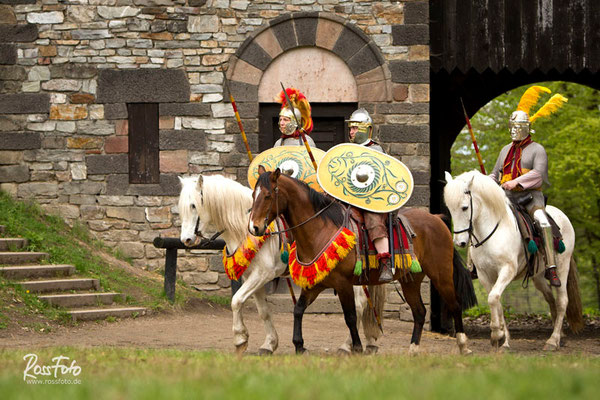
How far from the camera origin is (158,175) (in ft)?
45.3

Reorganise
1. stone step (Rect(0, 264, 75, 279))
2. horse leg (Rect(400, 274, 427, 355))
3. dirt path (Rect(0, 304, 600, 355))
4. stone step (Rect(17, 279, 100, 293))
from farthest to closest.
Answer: stone step (Rect(0, 264, 75, 279)), stone step (Rect(17, 279, 100, 293)), dirt path (Rect(0, 304, 600, 355)), horse leg (Rect(400, 274, 427, 355))

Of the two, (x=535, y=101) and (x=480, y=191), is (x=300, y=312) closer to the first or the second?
(x=480, y=191)

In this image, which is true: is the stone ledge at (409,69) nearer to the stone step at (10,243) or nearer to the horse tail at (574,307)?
the horse tail at (574,307)

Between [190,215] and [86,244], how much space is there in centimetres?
538

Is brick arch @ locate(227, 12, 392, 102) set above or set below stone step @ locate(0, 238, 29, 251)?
above

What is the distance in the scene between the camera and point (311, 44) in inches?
543

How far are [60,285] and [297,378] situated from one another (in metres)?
7.01

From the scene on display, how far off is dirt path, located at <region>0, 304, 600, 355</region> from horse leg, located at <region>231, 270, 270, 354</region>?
1.20 feet

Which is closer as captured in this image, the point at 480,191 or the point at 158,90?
the point at 480,191

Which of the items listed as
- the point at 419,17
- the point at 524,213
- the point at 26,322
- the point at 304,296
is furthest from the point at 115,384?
the point at 419,17

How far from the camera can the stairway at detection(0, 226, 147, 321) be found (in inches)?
448

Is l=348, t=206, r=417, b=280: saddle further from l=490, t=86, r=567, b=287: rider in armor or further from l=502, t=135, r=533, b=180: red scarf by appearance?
l=502, t=135, r=533, b=180: red scarf

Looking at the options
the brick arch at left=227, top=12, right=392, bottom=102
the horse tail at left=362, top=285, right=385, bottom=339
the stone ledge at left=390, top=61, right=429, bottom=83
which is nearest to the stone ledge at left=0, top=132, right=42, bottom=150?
the brick arch at left=227, top=12, right=392, bottom=102

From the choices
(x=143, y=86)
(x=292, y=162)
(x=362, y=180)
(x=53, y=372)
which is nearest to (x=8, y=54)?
(x=143, y=86)
